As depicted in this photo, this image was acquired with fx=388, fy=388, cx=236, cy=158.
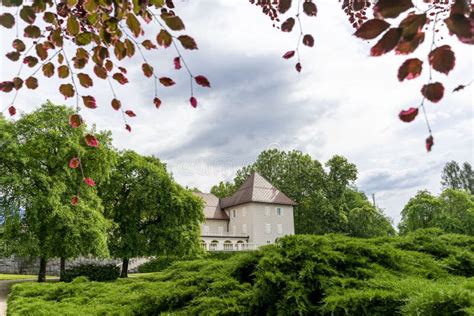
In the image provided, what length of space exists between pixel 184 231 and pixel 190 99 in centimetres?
2128

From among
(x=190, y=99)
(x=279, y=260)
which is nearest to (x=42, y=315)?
(x=279, y=260)

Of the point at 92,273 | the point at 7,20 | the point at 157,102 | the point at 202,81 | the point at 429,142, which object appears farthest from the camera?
the point at 92,273

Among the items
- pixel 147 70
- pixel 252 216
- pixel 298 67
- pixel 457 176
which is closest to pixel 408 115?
pixel 298 67

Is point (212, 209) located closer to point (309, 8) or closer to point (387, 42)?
point (309, 8)

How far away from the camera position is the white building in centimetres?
4184

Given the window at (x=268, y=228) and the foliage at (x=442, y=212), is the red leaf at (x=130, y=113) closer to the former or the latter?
the foliage at (x=442, y=212)

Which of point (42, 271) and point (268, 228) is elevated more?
point (268, 228)

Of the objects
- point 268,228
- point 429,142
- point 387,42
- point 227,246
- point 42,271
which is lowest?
point 42,271

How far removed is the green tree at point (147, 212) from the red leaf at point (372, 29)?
22.0 meters

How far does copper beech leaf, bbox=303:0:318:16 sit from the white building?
38743 mm

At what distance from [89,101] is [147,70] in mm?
448

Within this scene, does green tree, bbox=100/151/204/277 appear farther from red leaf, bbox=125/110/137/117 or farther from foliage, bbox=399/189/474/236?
red leaf, bbox=125/110/137/117

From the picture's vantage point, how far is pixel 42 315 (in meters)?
6.36

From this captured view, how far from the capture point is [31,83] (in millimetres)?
2230
